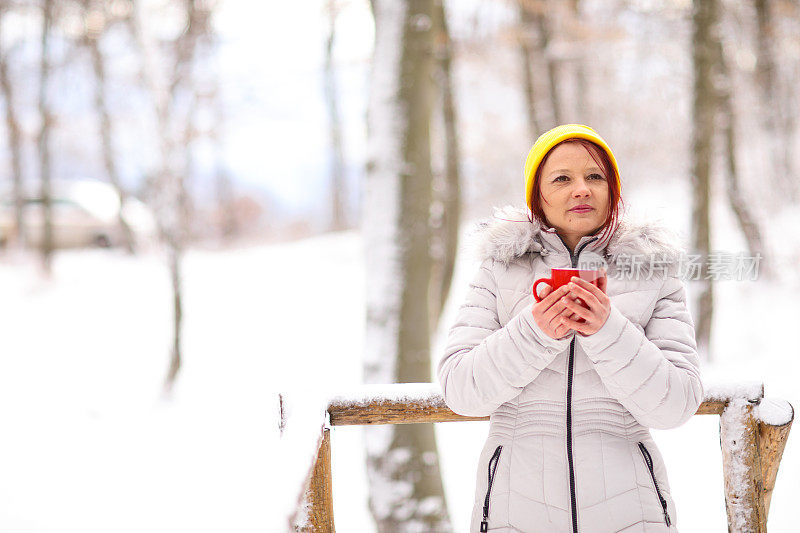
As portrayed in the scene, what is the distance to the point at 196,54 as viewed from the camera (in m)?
8.62

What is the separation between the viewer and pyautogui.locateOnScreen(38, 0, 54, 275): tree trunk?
11.2 m

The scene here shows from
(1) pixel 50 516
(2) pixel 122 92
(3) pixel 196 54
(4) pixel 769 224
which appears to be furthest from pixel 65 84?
(4) pixel 769 224

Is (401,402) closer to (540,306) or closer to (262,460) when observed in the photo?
(262,460)

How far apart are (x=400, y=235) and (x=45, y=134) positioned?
37.1ft

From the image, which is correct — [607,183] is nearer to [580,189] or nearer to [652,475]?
[580,189]

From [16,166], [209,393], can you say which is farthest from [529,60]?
[16,166]

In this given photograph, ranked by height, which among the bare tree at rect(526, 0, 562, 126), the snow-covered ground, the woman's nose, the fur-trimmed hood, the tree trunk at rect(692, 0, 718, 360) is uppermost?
the bare tree at rect(526, 0, 562, 126)

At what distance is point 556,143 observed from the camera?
5.81 feet

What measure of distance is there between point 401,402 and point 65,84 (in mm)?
11553

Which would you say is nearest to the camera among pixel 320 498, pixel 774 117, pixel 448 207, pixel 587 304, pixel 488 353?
pixel 587 304

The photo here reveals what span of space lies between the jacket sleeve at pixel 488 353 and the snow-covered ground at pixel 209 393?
0.48 feet

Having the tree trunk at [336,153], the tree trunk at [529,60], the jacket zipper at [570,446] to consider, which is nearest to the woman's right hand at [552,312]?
the jacket zipper at [570,446]

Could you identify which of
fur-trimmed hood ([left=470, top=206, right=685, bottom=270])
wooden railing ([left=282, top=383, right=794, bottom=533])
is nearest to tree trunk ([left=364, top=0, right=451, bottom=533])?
wooden railing ([left=282, top=383, right=794, bottom=533])

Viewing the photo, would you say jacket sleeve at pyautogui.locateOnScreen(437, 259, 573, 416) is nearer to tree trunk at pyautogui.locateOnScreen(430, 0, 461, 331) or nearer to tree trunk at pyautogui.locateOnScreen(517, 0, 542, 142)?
tree trunk at pyautogui.locateOnScreen(430, 0, 461, 331)
